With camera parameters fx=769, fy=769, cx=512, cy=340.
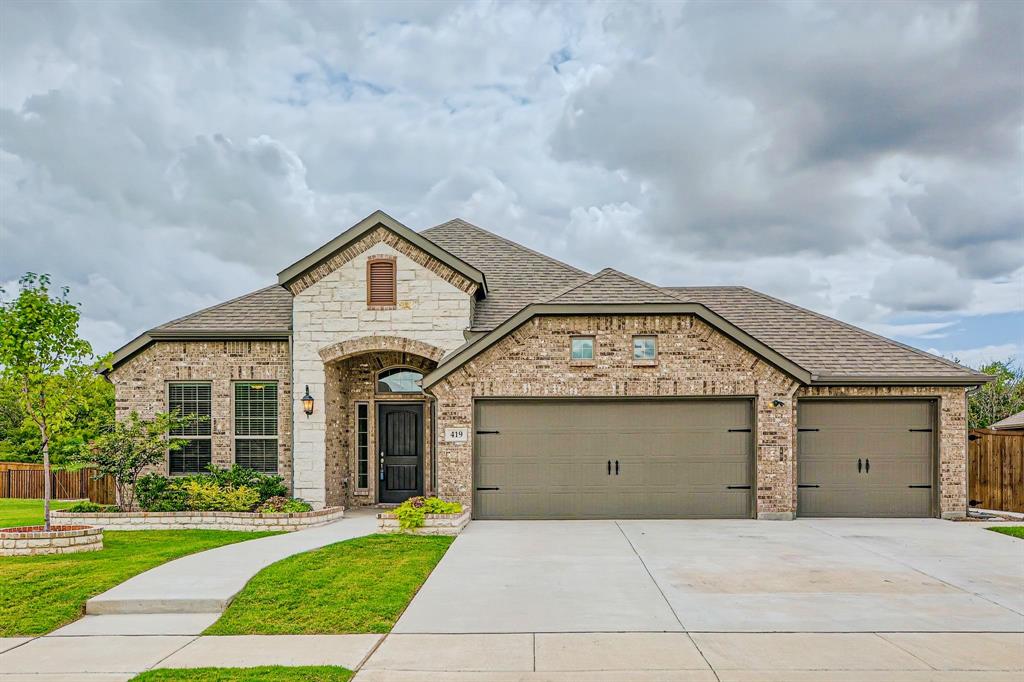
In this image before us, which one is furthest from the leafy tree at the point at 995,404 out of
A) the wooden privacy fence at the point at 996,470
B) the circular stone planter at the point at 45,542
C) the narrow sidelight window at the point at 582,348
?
the circular stone planter at the point at 45,542

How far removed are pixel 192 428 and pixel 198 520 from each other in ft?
8.55

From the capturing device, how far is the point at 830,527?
13.7 metres

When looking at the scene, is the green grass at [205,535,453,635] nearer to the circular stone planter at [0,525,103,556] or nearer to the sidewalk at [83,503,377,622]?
the sidewalk at [83,503,377,622]

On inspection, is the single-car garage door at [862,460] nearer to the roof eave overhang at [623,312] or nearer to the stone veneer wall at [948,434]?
the stone veneer wall at [948,434]

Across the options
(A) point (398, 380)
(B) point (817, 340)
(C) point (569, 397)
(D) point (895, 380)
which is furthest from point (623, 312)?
(D) point (895, 380)

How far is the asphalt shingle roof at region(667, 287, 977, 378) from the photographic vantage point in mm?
15180

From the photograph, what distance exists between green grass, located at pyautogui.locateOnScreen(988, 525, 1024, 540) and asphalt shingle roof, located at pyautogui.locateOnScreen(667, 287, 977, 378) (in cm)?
292

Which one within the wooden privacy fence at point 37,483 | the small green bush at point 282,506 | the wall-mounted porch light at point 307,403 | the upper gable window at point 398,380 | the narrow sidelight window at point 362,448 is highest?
the upper gable window at point 398,380

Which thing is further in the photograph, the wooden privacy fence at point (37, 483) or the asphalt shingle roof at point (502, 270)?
the wooden privacy fence at point (37, 483)

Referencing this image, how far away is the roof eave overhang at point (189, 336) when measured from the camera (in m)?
15.5

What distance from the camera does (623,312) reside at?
14.6 m

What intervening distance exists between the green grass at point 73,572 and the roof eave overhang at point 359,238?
520cm

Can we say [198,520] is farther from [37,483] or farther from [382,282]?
[37,483]

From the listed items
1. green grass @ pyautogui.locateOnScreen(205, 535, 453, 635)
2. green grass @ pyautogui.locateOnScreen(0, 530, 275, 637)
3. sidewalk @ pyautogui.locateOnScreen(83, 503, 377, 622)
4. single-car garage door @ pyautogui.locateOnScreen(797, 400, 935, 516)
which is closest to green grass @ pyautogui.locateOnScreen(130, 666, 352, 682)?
green grass @ pyautogui.locateOnScreen(205, 535, 453, 635)
